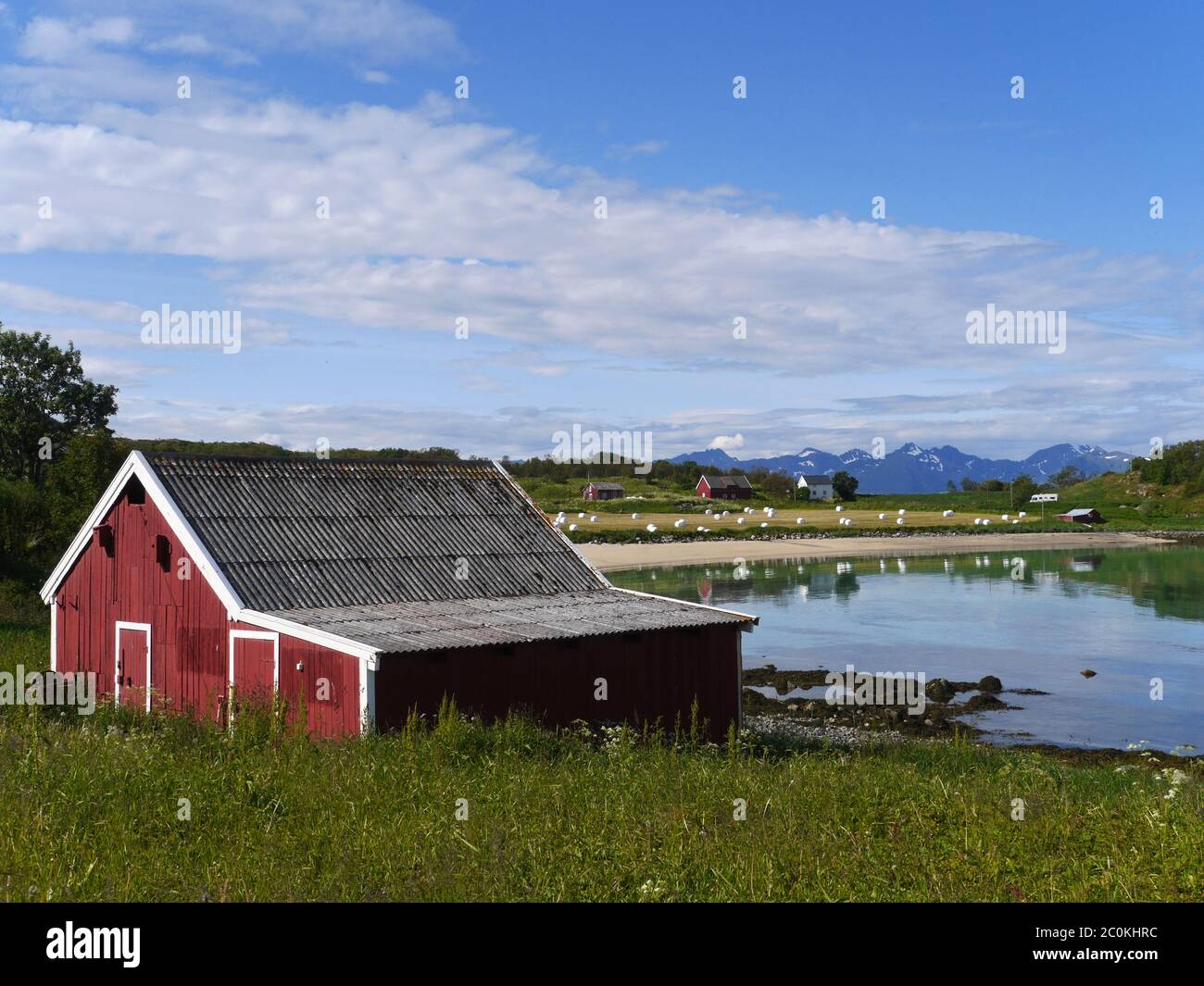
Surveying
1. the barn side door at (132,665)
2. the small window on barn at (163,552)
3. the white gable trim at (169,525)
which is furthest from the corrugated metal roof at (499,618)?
the barn side door at (132,665)

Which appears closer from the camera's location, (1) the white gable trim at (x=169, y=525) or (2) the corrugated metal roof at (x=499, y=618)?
(2) the corrugated metal roof at (x=499, y=618)

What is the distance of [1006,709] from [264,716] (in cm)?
2137

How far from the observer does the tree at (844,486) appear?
15762cm

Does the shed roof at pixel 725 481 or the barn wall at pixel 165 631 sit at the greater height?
the shed roof at pixel 725 481

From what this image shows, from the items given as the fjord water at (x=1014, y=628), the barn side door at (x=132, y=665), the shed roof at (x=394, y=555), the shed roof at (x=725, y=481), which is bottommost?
the fjord water at (x=1014, y=628)

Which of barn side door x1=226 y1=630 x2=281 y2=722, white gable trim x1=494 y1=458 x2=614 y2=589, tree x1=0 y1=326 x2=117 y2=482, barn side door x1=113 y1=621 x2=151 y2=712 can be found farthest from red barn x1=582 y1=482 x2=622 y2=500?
barn side door x1=226 y1=630 x2=281 y2=722

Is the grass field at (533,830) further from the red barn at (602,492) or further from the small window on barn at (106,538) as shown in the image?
the red barn at (602,492)

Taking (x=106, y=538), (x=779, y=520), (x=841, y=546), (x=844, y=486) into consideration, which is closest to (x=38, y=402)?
(x=106, y=538)

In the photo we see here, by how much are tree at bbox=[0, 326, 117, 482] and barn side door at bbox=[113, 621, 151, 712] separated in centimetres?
3745

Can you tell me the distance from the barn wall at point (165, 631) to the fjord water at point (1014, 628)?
16894 millimetres

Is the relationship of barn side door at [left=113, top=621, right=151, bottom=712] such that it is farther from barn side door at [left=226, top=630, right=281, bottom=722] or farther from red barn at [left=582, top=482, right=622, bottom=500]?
red barn at [left=582, top=482, right=622, bottom=500]

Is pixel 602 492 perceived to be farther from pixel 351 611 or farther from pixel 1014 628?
pixel 351 611

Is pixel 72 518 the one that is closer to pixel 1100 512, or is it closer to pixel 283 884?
pixel 283 884
